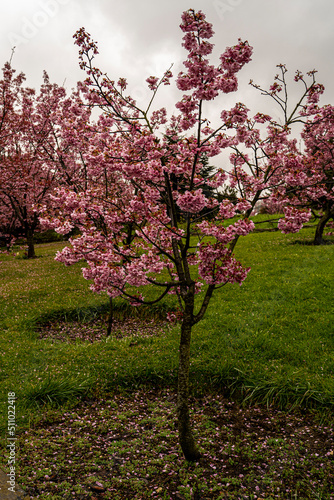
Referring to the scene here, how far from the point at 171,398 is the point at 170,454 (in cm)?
135

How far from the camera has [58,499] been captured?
333 centimetres

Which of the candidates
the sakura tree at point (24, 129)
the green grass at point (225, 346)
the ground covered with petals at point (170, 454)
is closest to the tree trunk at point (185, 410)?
the ground covered with petals at point (170, 454)

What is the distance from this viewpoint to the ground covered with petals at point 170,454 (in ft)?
11.5

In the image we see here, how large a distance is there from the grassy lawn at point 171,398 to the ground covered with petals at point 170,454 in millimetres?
15

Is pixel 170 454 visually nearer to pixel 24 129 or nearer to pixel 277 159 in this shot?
pixel 277 159

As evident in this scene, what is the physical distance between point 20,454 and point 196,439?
88.0 inches

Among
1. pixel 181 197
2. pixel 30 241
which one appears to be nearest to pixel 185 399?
pixel 181 197

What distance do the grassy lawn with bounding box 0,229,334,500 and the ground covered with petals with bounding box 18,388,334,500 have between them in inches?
0.6

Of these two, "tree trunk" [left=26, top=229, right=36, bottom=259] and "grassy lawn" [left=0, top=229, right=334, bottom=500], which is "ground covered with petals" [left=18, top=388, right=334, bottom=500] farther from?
"tree trunk" [left=26, top=229, right=36, bottom=259]

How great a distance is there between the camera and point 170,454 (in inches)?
160

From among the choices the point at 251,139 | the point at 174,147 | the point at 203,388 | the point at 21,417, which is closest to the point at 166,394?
the point at 203,388

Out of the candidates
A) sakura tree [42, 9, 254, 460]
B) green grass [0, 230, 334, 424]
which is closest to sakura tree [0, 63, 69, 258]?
green grass [0, 230, 334, 424]

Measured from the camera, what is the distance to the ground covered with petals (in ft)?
11.5

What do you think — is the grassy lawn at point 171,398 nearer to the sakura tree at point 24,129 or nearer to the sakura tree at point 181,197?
the sakura tree at point 181,197
